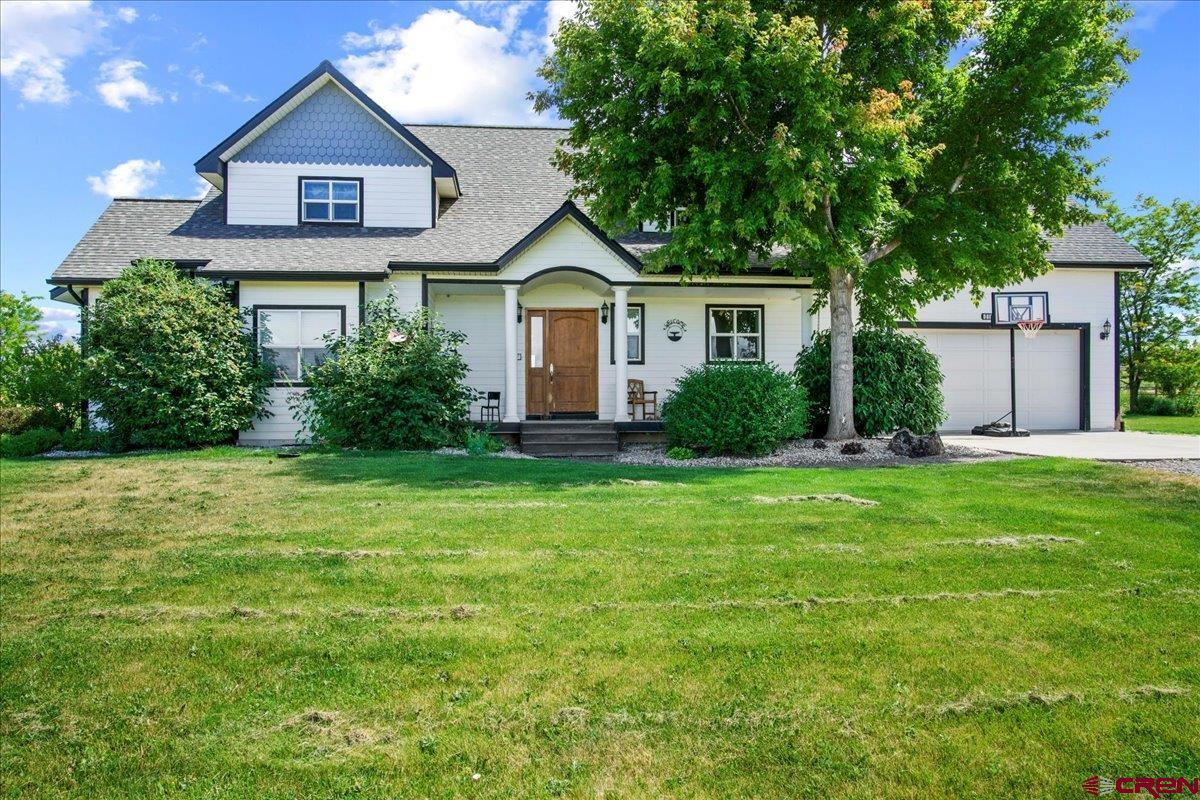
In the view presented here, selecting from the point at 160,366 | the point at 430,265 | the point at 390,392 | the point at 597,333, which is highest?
the point at 430,265

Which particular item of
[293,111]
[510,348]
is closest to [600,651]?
[510,348]

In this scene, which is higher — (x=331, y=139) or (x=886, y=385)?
(x=331, y=139)

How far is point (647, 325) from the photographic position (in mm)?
15836

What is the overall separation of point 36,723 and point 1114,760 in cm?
438

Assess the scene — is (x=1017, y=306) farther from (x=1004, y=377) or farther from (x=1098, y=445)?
(x=1098, y=445)

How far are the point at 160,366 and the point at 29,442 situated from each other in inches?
102

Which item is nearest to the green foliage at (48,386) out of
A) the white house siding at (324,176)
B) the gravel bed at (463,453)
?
the white house siding at (324,176)

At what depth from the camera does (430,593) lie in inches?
181

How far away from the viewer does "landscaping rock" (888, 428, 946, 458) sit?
38.2 feet

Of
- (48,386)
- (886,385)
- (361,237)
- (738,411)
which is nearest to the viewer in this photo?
(738,411)

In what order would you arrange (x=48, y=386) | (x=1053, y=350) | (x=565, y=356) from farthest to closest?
(x=1053, y=350) < (x=565, y=356) < (x=48, y=386)

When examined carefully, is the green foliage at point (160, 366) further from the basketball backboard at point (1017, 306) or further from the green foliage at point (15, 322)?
the basketball backboard at point (1017, 306)

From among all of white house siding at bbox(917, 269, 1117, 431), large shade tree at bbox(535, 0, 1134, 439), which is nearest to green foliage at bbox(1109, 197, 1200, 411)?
white house siding at bbox(917, 269, 1117, 431)

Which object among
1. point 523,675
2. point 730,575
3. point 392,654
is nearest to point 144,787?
point 392,654
